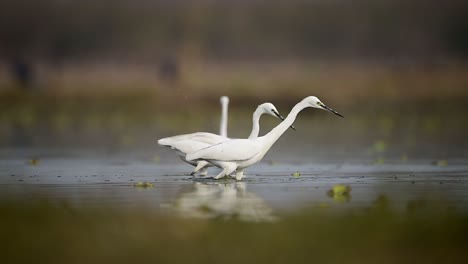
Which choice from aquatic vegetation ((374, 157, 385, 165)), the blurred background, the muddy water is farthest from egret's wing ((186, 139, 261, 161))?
the blurred background

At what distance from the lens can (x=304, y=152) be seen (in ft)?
80.9

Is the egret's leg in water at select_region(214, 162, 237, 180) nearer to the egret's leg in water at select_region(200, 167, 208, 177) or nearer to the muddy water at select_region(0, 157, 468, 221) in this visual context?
the muddy water at select_region(0, 157, 468, 221)

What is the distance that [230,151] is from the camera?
17297 millimetres

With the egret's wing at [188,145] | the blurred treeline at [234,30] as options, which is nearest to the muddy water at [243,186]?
the egret's wing at [188,145]

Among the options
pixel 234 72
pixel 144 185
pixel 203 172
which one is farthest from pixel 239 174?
pixel 234 72

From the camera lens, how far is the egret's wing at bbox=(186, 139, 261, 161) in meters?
17.2

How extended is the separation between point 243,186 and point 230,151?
741 mm

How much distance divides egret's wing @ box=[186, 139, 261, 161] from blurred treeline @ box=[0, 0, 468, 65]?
41.2m

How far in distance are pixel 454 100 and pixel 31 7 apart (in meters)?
37.7

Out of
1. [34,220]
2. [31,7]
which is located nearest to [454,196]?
[34,220]

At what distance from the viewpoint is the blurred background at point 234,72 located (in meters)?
32.0

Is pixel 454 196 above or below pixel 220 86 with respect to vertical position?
below

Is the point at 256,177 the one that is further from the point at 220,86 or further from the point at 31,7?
the point at 31,7

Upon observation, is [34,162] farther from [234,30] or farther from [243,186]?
[234,30]
